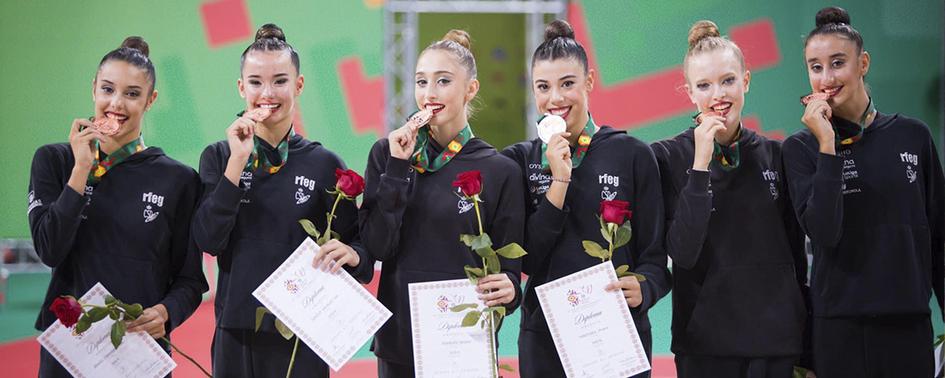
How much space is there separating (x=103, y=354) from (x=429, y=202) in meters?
1.09

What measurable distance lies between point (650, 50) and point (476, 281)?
653 cm

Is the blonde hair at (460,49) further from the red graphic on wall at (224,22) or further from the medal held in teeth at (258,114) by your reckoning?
the red graphic on wall at (224,22)

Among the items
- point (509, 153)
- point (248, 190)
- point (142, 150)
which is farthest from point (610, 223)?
point (142, 150)

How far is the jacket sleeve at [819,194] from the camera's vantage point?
114 inches

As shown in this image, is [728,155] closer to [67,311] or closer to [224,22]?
[67,311]

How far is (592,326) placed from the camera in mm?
2645

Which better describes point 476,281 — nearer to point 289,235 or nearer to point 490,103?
point 289,235

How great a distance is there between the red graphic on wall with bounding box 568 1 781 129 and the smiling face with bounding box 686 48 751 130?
561cm

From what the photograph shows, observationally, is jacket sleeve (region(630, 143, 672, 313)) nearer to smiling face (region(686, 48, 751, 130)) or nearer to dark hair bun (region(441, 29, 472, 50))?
smiling face (region(686, 48, 751, 130))

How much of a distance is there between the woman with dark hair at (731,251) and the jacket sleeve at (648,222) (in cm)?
5

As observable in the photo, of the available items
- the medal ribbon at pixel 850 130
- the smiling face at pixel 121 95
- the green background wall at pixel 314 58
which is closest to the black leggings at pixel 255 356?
the smiling face at pixel 121 95

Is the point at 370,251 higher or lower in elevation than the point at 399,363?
higher

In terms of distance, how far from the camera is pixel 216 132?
8.15 metres

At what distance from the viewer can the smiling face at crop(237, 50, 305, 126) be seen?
10.00 ft
